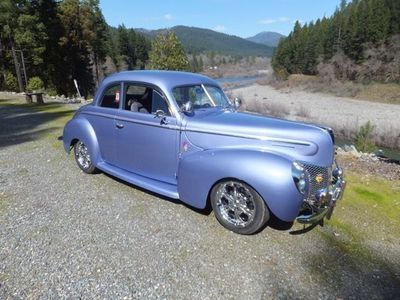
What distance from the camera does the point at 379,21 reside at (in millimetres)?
60469

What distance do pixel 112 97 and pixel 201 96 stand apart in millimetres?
1690

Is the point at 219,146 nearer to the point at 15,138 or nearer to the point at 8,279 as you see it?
the point at 8,279

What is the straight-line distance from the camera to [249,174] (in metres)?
4.01

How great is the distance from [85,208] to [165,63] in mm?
20673

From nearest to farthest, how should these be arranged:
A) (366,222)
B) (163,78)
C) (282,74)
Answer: (366,222) < (163,78) < (282,74)

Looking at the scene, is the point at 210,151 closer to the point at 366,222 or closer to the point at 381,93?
the point at 366,222

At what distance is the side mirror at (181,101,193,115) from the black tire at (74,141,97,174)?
254 cm

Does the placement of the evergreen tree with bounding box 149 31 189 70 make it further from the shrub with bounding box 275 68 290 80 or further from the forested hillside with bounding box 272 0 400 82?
the shrub with bounding box 275 68 290 80

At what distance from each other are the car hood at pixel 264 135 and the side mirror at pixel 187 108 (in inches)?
3.6

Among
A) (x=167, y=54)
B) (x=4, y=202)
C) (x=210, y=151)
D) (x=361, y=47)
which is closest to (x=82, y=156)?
(x=4, y=202)

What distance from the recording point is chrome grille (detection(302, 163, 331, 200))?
407cm

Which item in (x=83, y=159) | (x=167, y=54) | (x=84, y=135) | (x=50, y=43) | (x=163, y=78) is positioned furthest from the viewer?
(x=50, y=43)

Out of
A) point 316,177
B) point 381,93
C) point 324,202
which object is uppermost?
point 316,177

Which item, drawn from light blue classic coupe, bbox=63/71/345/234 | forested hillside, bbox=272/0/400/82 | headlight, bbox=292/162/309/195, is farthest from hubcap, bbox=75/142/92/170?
forested hillside, bbox=272/0/400/82
